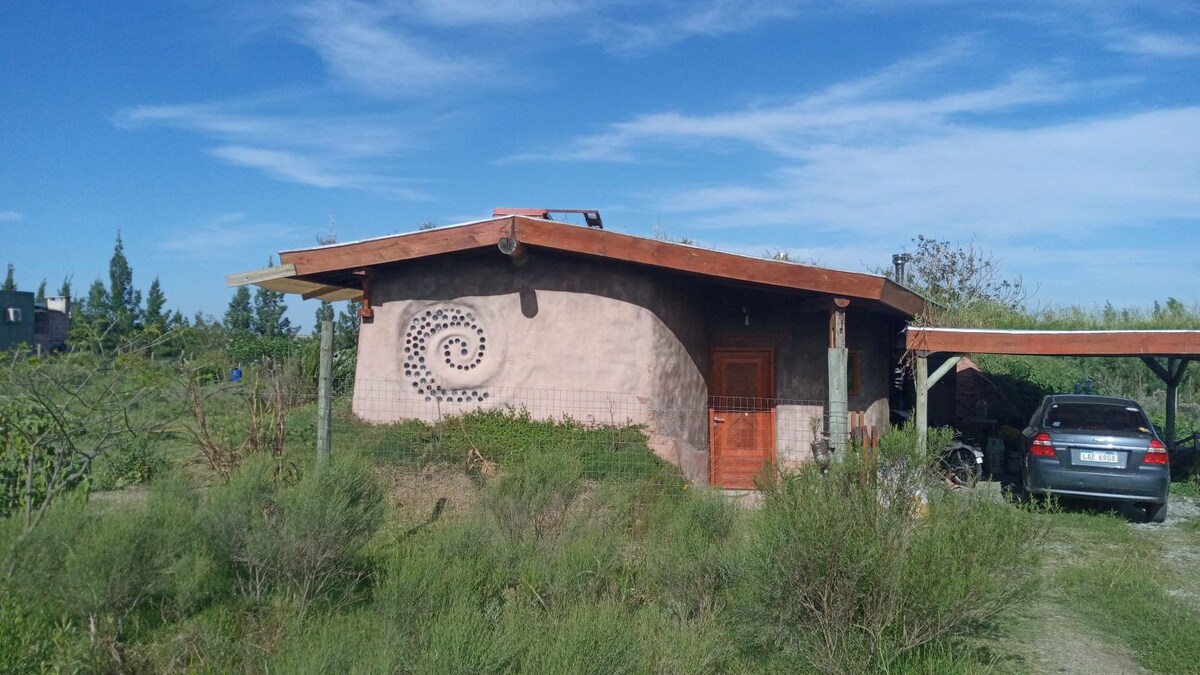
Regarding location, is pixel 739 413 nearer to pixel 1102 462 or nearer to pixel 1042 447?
pixel 1042 447

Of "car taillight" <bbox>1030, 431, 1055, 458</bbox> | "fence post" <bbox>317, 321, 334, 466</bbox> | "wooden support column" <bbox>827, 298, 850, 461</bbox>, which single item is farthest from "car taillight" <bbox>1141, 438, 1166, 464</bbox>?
"fence post" <bbox>317, 321, 334, 466</bbox>

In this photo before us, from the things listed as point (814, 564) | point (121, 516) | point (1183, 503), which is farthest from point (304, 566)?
point (1183, 503)

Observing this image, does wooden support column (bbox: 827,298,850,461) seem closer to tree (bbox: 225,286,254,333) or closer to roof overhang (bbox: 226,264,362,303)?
roof overhang (bbox: 226,264,362,303)

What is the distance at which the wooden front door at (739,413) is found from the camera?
12297 mm

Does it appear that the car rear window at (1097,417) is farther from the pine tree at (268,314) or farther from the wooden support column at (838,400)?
the pine tree at (268,314)

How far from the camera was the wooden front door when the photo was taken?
12297 mm

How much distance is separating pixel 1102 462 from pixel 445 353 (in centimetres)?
803

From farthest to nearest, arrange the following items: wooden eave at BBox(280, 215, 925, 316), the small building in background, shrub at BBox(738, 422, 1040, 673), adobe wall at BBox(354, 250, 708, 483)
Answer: the small building in background
adobe wall at BBox(354, 250, 708, 483)
wooden eave at BBox(280, 215, 925, 316)
shrub at BBox(738, 422, 1040, 673)

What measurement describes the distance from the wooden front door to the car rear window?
360cm

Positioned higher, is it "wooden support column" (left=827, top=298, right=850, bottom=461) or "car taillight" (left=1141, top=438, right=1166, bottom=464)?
"wooden support column" (left=827, top=298, right=850, bottom=461)

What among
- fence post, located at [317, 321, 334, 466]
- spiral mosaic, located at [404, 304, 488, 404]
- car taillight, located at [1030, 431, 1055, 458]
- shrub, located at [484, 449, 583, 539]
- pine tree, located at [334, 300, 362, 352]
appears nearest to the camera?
shrub, located at [484, 449, 583, 539]

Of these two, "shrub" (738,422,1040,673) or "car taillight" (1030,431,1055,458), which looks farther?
"car taillight" (1030,431,1055,458)

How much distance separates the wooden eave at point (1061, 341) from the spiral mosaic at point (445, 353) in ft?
18.1

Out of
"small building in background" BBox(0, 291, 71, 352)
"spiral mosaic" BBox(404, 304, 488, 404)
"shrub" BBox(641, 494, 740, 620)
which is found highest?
"small building in background" BBox(0, 291, 71, 352)
